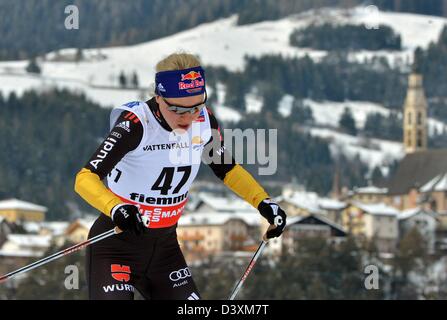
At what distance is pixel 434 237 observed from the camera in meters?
140

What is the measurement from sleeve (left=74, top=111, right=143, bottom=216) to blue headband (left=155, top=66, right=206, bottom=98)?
0.78 feet

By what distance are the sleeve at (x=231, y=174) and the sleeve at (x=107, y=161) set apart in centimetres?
65

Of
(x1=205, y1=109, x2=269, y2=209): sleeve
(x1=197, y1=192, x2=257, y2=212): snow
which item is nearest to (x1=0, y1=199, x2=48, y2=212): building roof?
(x1=197, y1=192, x2=257, y2=212): snow

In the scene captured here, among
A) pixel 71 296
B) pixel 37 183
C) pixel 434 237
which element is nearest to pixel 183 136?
pixel 71 296

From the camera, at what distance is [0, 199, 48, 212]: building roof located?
533 ft

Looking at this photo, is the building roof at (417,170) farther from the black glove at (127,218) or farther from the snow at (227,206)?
the black glove at (127,218)

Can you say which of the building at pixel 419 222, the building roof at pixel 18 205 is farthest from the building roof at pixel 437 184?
the building roof at pixel 18 205

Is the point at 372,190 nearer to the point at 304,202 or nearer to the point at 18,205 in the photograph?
the point at 304,202

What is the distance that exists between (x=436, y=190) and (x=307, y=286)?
94.2 m

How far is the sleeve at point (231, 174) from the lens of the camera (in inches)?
347

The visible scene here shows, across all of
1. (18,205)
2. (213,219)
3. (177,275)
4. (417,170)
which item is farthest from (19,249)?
(177,275)

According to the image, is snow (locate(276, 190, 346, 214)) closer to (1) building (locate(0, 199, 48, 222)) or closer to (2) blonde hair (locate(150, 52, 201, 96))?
(1) building (locate(0, 199, 48, 222))

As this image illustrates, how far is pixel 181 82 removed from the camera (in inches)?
320
